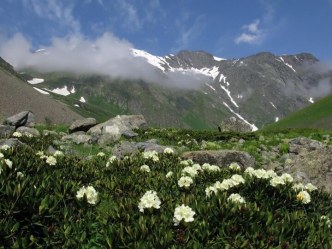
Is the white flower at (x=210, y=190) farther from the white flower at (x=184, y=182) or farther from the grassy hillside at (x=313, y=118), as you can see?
the grassy hillside at (x=313, y=118)

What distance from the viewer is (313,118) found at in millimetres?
114062

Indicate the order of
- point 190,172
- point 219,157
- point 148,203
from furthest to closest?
point 219,157 → point 190,172 → point 148,203

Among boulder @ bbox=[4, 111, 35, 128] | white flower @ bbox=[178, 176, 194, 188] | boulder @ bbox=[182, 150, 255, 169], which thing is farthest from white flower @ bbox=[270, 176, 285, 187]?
boulder @ bbox=[4, 111, 35, 128]

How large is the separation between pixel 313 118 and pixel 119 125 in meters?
90.2

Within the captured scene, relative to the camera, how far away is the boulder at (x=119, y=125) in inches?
1236

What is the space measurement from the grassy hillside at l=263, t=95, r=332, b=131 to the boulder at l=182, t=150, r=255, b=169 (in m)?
87.0

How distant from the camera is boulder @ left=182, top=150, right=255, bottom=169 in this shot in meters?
17.4

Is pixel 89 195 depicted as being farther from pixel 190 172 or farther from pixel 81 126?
pixel 81 126

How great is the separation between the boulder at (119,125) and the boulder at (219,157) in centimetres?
1324

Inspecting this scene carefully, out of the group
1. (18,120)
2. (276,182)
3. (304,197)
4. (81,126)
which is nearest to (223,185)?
(276,182)

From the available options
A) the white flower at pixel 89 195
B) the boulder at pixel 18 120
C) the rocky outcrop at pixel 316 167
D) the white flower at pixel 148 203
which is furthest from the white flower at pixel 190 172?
the boulder at pixel 18 120

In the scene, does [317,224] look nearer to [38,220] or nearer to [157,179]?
[157,179]

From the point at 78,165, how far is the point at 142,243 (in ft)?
18.8

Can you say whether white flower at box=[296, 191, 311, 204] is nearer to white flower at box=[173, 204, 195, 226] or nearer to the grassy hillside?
white flower at box=[173, 204, 195, 226]
